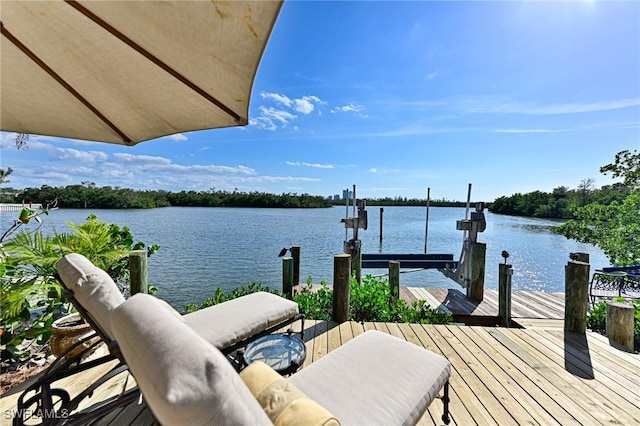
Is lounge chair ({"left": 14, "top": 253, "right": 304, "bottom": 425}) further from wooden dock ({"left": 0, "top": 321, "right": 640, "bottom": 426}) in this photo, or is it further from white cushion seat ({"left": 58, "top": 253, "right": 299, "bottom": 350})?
wooden dock ({"left": 0, "top": 321, "right": 640, "bottom": 426})

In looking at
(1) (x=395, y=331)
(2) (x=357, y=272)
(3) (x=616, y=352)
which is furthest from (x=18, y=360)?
(3) (x=616, y=352)

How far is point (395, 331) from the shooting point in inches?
112

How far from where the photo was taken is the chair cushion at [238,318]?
5.92ft

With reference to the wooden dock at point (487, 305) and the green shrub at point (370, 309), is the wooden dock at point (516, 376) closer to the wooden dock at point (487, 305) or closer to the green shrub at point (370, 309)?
the green shrub at point (370, 309)

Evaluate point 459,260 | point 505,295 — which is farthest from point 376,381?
point 459,260

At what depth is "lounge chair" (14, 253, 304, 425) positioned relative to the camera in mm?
1163

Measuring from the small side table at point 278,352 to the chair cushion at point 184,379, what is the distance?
3.17ft

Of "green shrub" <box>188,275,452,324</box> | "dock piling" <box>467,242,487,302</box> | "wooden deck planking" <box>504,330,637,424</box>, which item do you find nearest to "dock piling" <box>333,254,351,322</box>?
"green shrub" <box>188,275,452,324</box>

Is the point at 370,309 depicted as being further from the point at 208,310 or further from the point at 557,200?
the point at 557,200

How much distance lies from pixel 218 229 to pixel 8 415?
13.2m

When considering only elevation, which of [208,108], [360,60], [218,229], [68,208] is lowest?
[218,229]

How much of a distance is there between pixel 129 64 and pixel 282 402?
156cm

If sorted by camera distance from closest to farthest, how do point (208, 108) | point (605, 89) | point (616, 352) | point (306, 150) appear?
point (208, 108)
point (616, 352)
point (605, 89)
point (306, 150)

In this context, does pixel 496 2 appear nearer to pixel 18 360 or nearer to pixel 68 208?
pixel 18 360
